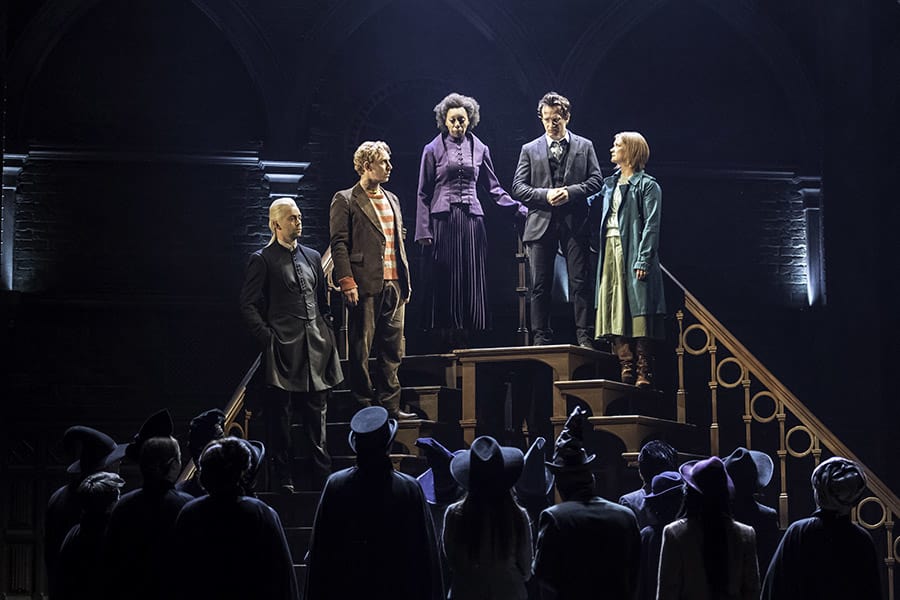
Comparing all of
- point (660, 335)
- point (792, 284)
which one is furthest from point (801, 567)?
point (792, 284)

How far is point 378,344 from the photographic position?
8.41 metres

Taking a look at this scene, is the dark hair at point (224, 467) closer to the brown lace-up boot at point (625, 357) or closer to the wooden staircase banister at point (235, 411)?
the wooden staircase banister at point (235, 411)

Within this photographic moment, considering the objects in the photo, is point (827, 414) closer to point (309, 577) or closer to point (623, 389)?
point (623, 389)

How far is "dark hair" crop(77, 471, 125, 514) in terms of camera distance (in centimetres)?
532

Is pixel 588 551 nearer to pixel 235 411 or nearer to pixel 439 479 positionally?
pixel 439 479

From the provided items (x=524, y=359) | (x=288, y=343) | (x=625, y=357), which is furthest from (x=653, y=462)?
(x=288, y=343)

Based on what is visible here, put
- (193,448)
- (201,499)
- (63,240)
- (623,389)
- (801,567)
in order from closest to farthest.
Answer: (201,499), (801,567), (193,448), (623,389), (63,240)

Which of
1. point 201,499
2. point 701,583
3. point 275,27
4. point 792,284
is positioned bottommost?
point 701,583

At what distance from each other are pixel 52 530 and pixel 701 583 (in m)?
2.65

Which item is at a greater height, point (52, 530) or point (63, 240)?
point (63, 240)

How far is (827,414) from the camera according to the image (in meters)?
10.3

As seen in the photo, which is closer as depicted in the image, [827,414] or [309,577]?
[309,577]

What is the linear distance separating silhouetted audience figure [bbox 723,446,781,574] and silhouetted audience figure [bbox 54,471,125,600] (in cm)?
265

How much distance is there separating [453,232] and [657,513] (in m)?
2.88
